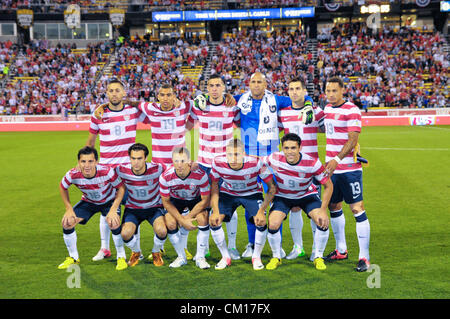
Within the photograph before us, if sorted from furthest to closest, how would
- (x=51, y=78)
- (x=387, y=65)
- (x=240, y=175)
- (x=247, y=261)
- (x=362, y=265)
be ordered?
(x=51, y=78) < (x=387, y=65) < (x=247, y=261) < (x=240, y=175) < (x=362, y=265)

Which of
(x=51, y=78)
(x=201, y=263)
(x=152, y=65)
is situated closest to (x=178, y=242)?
(x=201, y=263)

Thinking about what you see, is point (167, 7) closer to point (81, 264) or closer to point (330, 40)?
point (330, 40)

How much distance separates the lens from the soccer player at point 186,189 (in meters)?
6.04

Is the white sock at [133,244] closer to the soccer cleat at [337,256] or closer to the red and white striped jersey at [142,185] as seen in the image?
the red and white striped jersey at [142,185]

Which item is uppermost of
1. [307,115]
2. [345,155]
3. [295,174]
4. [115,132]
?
[307,115]

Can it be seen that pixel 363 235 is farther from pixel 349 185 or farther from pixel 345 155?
pixel 345 155

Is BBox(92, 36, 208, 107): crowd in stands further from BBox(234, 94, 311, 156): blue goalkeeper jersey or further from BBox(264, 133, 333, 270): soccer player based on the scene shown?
BBox(264, 133, 333, 270): soccer player

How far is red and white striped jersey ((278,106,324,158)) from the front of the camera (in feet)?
20.8

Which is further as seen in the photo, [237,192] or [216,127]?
[216,127]

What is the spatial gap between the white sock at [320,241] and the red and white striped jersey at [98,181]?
8.46 feet

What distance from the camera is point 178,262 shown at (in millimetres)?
6121

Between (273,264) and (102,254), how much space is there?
2321 mm

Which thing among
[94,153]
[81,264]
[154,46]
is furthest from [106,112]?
[154,46]

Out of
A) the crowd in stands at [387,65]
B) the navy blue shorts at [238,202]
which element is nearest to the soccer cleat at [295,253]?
the navy blue shorts at [238,202]
